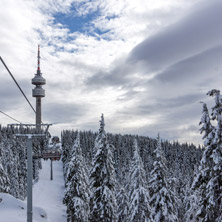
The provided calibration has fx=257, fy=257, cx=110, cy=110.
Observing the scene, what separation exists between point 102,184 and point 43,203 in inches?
1488

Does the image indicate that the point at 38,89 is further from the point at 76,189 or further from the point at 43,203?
the point at 76,189

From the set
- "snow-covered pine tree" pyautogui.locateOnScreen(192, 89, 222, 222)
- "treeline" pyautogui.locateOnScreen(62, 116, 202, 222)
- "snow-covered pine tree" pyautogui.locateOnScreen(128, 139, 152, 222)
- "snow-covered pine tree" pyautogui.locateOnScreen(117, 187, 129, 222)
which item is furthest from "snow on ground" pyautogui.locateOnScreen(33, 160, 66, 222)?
"snow-covered pine tree" pyautogui.locateOnScreen(192, 89, 222, 222)

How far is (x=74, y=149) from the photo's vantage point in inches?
1337

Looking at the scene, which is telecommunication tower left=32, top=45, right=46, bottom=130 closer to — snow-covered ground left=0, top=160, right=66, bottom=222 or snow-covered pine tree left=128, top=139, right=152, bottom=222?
snow-covered ground left=0, top=160, right=66, bottom=222

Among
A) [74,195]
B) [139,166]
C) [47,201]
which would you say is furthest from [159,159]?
[47,201]

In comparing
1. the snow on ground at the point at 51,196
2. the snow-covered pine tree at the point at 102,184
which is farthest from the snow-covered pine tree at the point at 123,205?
the snow on ground at the point at 51,196

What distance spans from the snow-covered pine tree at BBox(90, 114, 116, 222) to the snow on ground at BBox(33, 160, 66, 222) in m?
21.2

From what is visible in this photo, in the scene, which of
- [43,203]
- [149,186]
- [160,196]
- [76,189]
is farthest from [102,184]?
[43,203]

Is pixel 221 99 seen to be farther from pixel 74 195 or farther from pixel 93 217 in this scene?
pixel 74 195

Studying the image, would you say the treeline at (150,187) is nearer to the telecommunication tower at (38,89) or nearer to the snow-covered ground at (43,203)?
the snow-covered ground at (43,203)

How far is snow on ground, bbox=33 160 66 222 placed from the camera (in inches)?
1949

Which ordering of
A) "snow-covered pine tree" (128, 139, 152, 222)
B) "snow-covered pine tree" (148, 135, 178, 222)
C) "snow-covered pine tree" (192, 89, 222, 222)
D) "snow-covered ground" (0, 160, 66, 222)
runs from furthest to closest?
"snow-covered pine tree" (128, 139, 152, 222) → "snow-covered pine tree" (148, 135, 178, 222) → "snow-covered ground" (0, 160, 66, 222) → "snow-covered pine tree" (192, 89, 222, 222)

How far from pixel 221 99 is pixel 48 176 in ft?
294

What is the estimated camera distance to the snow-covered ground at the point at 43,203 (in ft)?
85.6
